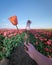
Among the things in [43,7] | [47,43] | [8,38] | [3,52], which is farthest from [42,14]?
[3,52]

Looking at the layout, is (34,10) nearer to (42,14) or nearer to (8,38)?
(42,14)

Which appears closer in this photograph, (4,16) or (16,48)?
(4,16)

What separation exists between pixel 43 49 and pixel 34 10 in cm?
38

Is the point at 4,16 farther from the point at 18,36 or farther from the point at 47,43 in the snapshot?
the point at 47,43

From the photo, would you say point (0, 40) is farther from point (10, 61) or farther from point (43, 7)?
point (43, 7)

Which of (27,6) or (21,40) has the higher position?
(27,6)

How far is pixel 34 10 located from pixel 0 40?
0.43 metres

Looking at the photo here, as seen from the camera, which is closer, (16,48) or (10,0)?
(10,0)

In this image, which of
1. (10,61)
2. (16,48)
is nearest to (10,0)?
(16,48)

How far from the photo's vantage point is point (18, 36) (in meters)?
1.84

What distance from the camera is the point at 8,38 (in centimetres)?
190

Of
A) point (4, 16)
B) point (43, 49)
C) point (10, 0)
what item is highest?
point (10, 0)

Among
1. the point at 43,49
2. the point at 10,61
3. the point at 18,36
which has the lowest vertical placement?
the point at 10,61

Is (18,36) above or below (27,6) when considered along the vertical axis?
below
